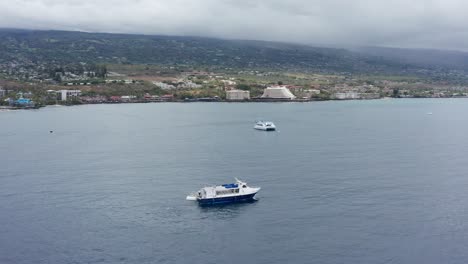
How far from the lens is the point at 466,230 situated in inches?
648

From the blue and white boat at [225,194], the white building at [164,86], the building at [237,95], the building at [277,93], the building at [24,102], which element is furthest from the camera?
the white building at [164,86]

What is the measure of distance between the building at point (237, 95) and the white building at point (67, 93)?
17583 mm

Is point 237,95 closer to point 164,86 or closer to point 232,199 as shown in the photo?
point 164,86

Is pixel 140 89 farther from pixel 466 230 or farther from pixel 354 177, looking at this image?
pixel 466 230

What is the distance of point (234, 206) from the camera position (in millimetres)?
19297

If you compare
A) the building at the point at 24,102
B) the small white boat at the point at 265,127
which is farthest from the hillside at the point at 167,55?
the small white boat at the point at 265,127

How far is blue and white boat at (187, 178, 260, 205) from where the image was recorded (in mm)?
19156

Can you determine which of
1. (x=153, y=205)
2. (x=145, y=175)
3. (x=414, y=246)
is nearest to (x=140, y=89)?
(x=145, y=175)

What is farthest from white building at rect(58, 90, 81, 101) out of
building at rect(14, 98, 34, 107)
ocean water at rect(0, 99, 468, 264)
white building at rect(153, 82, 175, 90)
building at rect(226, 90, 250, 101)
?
ocean water at rect(0, 99, 468, 264)

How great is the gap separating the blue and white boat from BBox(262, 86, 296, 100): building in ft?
181

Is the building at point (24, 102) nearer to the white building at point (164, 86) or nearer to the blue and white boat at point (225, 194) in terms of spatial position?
the white building at point (164, 86)

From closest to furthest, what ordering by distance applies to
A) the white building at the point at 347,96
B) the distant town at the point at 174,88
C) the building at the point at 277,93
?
the distant town at the point at 174,88
the building at the point at 277,93
the white building at the point at 347,96

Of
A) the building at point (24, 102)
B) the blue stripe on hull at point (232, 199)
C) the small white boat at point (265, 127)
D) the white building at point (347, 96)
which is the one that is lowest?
the building at point (24, 102)

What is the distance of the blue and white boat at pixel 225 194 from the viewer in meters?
19.2
